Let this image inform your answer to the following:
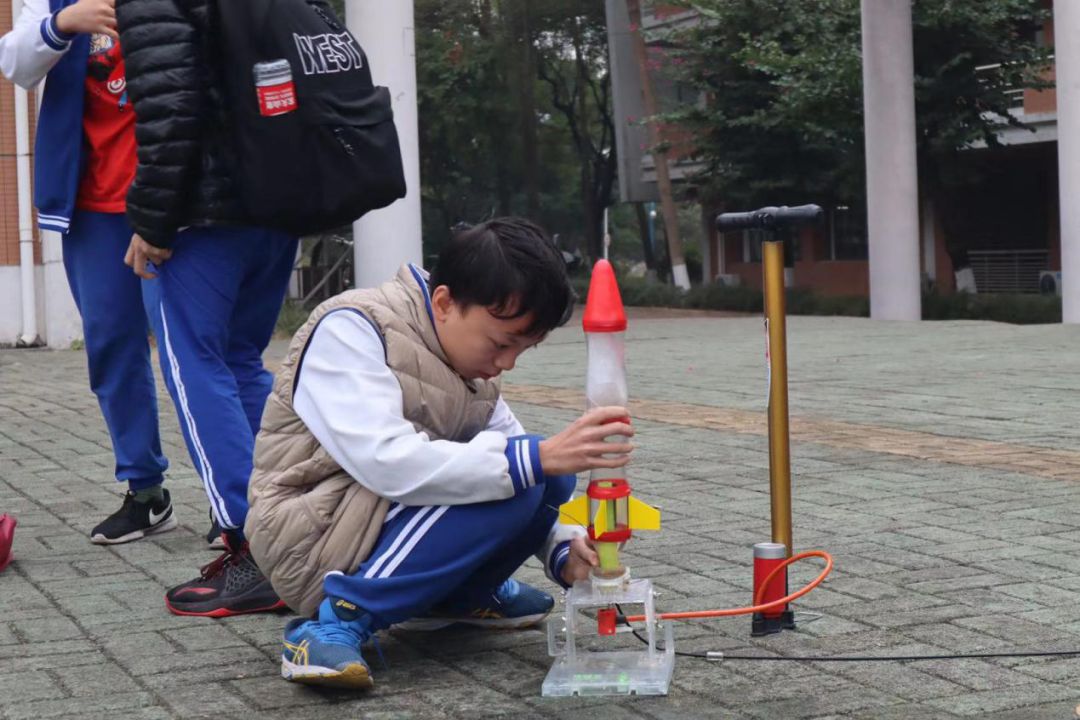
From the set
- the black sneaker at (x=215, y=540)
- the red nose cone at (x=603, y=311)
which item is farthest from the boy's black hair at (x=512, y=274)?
the black sneaker at (x=215, y=540)

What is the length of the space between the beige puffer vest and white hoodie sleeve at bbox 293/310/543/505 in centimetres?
5

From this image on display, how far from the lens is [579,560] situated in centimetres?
327

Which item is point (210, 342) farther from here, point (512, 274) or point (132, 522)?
point (512, 274)

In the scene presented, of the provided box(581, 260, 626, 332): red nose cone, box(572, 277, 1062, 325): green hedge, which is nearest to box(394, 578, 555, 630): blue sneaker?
box(581, 260, 626, 332): red nose cone

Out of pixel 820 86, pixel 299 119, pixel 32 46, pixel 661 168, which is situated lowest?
pixel 299 119

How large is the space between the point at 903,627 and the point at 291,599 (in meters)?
1.33

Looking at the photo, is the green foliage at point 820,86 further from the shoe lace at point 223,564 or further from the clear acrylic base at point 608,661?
the clear acrylic base at point 608,661

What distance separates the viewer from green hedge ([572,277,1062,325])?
2508 cm

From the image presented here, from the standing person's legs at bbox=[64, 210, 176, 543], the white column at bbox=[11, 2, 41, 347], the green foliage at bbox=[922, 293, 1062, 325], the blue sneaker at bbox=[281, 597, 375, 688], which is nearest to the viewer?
the blue sneaker at bbox=[281, 597, 375, 688]

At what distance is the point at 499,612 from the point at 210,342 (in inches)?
44.6

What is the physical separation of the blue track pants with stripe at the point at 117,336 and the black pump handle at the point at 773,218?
6.39ft

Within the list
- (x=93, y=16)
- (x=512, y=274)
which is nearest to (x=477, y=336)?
(x=512, y=274)

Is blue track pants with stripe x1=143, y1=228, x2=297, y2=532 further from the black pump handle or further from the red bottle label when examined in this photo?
the black pump handle

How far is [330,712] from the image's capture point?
9.86 feet
